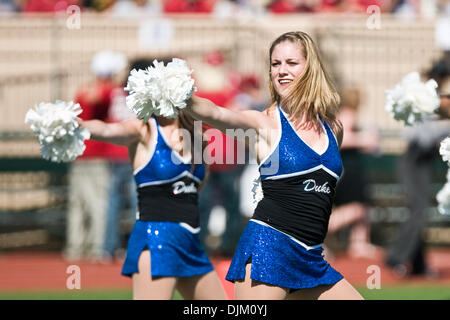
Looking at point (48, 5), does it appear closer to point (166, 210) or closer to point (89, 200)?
point (89, 200)

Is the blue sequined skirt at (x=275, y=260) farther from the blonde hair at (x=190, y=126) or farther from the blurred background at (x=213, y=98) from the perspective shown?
the blurred background at (x=213, y=98)

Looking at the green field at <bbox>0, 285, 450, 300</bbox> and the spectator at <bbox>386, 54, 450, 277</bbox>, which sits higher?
the spectator at <bbox>386, 54, 450, 277</bbox>

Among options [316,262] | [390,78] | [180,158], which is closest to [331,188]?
[316,262]

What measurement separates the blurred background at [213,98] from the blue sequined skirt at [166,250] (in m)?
4.81

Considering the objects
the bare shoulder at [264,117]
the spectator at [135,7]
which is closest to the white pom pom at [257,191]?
the bare shoulder at [264,117]

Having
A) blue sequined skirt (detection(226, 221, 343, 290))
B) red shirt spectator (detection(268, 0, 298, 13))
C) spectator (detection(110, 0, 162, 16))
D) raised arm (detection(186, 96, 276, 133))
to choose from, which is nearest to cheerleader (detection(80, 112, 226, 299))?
blue sequined skirt (detection(226, 221, 343, 290))

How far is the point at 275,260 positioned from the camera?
4.26m

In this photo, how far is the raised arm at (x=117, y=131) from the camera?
502cm

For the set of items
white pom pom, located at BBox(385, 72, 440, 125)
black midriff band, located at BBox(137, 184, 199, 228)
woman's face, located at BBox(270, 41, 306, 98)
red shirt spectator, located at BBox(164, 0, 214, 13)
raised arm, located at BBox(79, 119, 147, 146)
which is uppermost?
red shirt spectator, located at BBox(164, 0, 214, 13)

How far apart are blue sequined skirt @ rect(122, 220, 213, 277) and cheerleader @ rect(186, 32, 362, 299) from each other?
0.84 meters

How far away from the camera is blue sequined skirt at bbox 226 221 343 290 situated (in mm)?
4246

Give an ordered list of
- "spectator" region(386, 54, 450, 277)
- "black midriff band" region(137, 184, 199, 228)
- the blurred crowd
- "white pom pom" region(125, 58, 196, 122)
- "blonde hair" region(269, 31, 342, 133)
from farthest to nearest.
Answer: the blurred crowd, "spectator" region(386, 54, 450, 277), "black midriff band" region(137, 184, 199, 228), "blonde hair" region(269, 31, 342, 133), "white pom pom" region(125, 58, 196, 122)

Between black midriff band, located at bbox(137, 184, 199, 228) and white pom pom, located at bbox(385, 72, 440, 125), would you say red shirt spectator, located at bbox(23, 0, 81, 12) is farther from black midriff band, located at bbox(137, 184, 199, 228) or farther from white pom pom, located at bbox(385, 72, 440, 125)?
white pom pom, located at bbox(385, 72, 440, 125)
